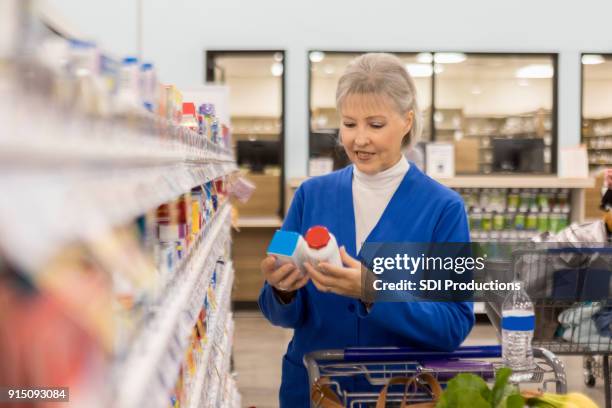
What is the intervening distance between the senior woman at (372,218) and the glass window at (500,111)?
6.07 m

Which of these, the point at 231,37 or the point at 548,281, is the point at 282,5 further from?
the point at 548,281

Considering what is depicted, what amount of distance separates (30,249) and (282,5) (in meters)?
8.05

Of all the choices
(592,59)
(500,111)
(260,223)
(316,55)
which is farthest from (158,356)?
(500,111)

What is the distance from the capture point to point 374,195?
234 cm

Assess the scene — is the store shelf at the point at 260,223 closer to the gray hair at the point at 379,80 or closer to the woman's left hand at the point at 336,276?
the gray hair at the point at 379,80

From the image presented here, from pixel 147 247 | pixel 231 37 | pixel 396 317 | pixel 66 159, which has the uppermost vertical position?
pixel 231 37

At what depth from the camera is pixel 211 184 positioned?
9.76 ft

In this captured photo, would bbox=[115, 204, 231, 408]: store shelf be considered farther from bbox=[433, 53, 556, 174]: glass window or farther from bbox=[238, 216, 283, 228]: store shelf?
bbox=[433, 53, 556, 174]: glass window

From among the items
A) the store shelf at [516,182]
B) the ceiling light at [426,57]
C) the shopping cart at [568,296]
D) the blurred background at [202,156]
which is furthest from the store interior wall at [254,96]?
the shopping cart at [568,296]

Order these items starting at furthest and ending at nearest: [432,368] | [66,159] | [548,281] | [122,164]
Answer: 1. [548,281]
2. [432,368]
3. [122,164]
4. [66,159]

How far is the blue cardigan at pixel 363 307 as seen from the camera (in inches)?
85.7

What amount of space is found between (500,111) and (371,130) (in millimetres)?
8839

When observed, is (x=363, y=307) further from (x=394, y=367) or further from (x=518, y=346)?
(x=518, y=346)

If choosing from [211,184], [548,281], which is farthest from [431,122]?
[211,184]
